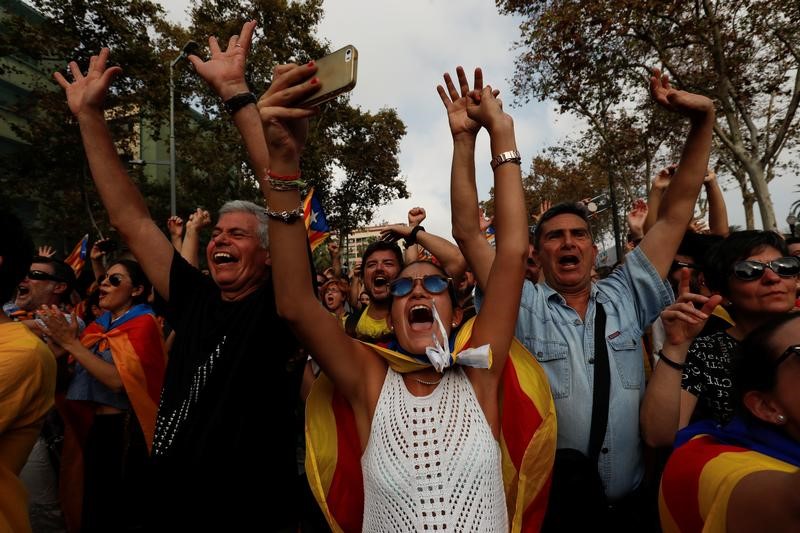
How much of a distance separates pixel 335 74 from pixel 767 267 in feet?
7.55

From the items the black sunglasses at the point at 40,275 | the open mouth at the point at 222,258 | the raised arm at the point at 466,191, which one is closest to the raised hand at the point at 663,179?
the raised arm at the point at 466,191

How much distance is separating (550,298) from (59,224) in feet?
66.0

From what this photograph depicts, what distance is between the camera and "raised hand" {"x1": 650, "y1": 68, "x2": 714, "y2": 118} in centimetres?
242

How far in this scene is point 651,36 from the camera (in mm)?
10062

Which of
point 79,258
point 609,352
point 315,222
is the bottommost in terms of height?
point 609,352

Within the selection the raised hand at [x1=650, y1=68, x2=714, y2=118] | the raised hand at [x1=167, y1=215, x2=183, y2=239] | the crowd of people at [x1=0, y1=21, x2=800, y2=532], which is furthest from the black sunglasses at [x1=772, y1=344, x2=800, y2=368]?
the raised hand at [x1=167, y1=215, x2=183, y2=239]

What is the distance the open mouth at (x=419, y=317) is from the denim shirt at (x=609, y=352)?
2.04 feet

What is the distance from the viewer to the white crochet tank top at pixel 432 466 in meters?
1.60

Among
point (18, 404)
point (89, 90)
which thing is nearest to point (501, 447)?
point (18, 404)

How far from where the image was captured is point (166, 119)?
16.4 m

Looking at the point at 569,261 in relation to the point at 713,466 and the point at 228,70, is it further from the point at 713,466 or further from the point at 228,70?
the point at 228,70

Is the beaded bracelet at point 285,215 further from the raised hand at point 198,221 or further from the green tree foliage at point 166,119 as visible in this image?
the green tree foliage at point 166,119

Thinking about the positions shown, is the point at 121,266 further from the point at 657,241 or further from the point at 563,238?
the point at 657,241

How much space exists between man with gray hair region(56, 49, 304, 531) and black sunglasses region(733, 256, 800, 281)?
2.23m
